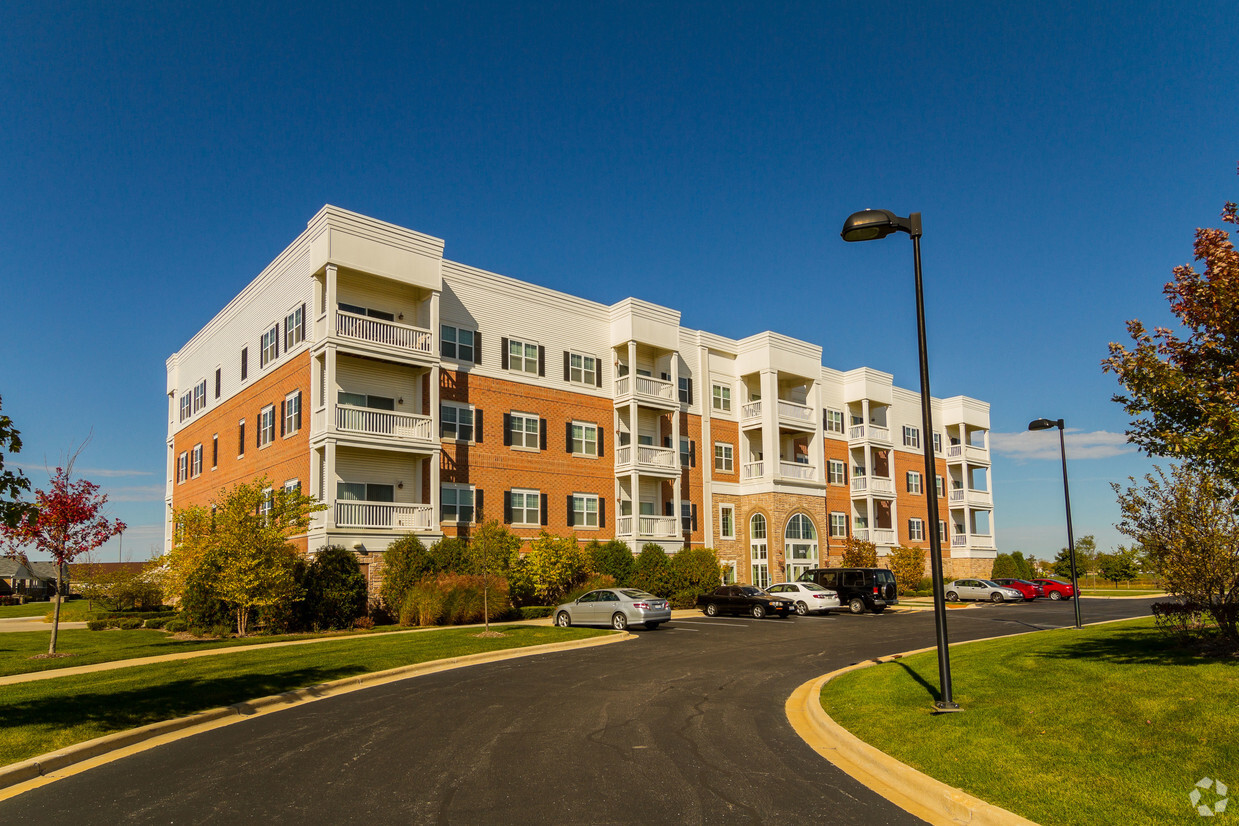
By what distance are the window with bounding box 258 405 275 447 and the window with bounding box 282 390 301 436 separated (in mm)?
1661

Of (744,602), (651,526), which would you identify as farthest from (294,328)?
(744,602)

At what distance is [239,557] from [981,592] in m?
37.8

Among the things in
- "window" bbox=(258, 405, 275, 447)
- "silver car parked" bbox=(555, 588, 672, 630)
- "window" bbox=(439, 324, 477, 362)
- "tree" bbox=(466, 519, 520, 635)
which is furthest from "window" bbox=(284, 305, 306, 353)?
"silver car parked" bbox=(555, 588, 672, 630)

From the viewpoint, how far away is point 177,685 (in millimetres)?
14727

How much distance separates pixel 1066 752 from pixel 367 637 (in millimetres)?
19780

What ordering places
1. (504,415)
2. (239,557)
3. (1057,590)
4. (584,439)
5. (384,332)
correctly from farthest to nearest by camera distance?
(1057,590), (584,439), (504,415), (384,332), (239,557)

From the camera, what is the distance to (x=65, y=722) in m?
11.4

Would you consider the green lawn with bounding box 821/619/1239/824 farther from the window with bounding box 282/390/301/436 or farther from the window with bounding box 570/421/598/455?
the window with bounding box 570/421/598/455

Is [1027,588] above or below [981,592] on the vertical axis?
below

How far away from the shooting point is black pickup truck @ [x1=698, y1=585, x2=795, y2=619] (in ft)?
107

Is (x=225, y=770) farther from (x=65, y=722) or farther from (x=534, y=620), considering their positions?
(x=534, y=620)

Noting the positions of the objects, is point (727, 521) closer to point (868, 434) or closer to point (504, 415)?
point (868, 434)

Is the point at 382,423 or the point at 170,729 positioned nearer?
the point at 170,729

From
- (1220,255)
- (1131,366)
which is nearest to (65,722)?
(1131,366)
